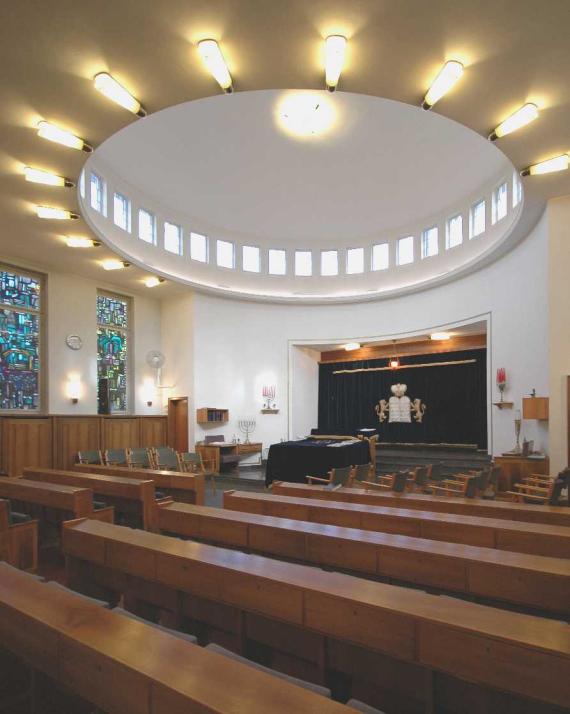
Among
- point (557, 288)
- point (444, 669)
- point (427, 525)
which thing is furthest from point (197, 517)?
point (557, 288)

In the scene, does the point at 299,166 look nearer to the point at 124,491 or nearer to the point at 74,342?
the point at 74,342

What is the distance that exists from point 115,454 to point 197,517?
6.65 metres

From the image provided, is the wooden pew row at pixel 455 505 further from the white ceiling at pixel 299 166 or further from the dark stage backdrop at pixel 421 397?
the dark stage backdrop at pixel 421 397

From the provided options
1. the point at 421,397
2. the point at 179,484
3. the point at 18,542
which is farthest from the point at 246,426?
the point at 18,542

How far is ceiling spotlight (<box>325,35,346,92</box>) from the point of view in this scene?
420 cm

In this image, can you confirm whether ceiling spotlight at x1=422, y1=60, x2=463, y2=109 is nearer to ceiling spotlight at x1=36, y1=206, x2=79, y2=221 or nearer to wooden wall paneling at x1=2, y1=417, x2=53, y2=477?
ceiling spotlight at x1=36, y1=206, x2=79, y2=221

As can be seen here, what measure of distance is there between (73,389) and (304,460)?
5426mm

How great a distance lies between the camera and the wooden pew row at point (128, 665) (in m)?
1.25

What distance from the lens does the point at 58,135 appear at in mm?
5508

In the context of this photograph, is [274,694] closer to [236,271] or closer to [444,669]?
[444,669]

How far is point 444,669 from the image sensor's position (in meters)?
1.58

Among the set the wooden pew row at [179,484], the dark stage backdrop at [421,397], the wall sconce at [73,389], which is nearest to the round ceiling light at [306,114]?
the wooden pew row at [179,484]

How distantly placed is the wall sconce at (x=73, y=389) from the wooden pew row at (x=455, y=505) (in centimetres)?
753

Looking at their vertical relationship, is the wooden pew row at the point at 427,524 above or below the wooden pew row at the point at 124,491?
above
